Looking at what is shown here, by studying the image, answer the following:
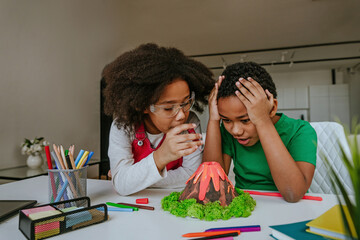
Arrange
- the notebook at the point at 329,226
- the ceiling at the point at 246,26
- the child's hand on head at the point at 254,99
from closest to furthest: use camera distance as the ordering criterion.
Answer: the notebook at the point at 329,226 < the child's hand on head at the point at 254,99 < the ceiling at the point at 246,26

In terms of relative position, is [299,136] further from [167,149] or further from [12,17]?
[12,17]

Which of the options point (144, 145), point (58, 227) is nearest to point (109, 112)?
point (144, 145)

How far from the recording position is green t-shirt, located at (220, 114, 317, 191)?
0.99 m

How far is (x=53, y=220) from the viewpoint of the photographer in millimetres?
561

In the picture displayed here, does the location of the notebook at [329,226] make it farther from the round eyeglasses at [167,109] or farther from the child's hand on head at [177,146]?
the round eyeglasses at [167,109]

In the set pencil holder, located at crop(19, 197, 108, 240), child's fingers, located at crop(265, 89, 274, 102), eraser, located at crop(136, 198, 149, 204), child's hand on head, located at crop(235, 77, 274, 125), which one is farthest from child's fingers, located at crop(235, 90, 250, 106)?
pencil holder, located at crop(19, 197, 108, 240)

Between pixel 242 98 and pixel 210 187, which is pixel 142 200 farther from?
pixel 242 98

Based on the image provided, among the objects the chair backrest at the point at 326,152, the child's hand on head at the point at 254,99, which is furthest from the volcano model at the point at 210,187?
the chair backrest at the point at 326,152

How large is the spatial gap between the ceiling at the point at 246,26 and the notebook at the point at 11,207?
355 centimetres

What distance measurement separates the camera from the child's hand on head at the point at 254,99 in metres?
0.91

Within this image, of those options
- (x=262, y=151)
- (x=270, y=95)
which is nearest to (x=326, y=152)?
(x=262, y=151)

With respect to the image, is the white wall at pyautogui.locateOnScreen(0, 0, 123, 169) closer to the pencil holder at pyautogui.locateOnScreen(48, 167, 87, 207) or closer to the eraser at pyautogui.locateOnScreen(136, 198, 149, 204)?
the pencil holder at pyautogui.locateOnScreen(48, 167, 87, 207)

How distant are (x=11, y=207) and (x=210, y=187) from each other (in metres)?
0.55

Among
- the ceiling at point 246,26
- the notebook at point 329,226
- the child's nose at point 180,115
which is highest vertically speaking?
the ceiling at point 246,26
